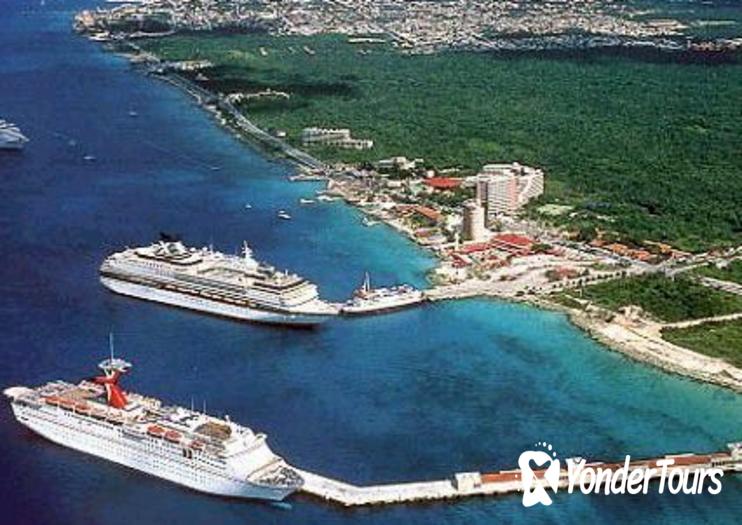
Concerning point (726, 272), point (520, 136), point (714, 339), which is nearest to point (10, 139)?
point (520, 136)

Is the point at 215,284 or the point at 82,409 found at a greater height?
the point at 82,409

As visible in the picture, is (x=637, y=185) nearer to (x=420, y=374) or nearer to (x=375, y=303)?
(x=375, y=303)

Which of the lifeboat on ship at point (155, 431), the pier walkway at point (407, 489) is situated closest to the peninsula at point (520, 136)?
the pier walkway at point (407, 489)

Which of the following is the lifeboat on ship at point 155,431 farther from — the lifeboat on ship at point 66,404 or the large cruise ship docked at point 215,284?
the large cruise ship docked at point 215,284

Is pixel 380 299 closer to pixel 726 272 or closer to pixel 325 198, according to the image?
pixel 726 272

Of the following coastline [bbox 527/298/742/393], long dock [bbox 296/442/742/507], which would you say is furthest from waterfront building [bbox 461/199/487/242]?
long dock [bbox 296/442/742/507]

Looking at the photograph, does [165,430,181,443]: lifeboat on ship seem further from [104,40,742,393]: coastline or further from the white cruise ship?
[104,40,742,393]: coastline

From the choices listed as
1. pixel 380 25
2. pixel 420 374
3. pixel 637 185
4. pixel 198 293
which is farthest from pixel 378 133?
pixel 380 25
